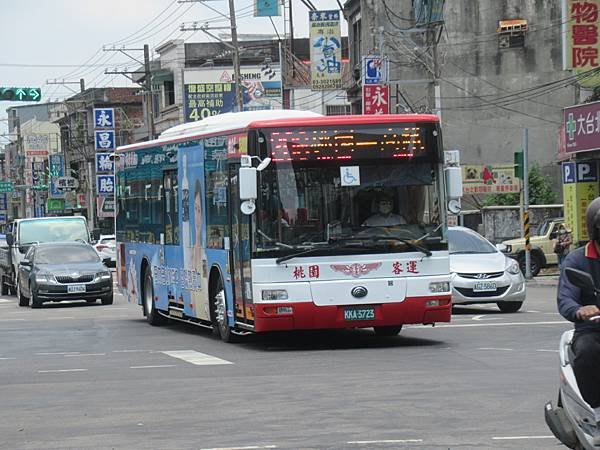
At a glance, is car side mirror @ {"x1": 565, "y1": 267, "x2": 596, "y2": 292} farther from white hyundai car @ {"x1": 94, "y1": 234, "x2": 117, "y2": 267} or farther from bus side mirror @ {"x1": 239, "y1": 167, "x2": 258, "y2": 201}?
white hyundai car @ {"x1": 94, "y1": 234, "x2": 117, "y2": 267}

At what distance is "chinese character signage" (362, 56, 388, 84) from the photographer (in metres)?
44.0

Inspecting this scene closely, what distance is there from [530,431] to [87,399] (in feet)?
15.7

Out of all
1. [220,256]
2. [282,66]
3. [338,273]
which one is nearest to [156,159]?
[220,256]

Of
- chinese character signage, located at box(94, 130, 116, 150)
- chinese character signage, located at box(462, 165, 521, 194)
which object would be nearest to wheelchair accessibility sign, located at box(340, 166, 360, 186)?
chinese character signage, located at box(462, 165, 521, 194)

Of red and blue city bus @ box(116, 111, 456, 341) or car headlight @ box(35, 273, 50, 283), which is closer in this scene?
red and blue city bus @ box(116, 111, 456, 341)

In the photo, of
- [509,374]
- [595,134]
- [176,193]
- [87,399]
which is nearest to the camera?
[87,399]

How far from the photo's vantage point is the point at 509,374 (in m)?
14.3

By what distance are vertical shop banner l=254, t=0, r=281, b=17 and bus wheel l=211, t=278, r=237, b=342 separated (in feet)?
131

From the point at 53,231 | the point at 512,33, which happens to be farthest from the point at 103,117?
the point at 53,231

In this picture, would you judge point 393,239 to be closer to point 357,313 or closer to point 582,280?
point 357,313

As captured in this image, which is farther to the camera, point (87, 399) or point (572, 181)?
point (572, 181)

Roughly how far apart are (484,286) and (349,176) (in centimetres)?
794

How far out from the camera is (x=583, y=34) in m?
36.2

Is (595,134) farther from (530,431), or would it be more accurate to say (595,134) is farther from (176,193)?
(530,431)
